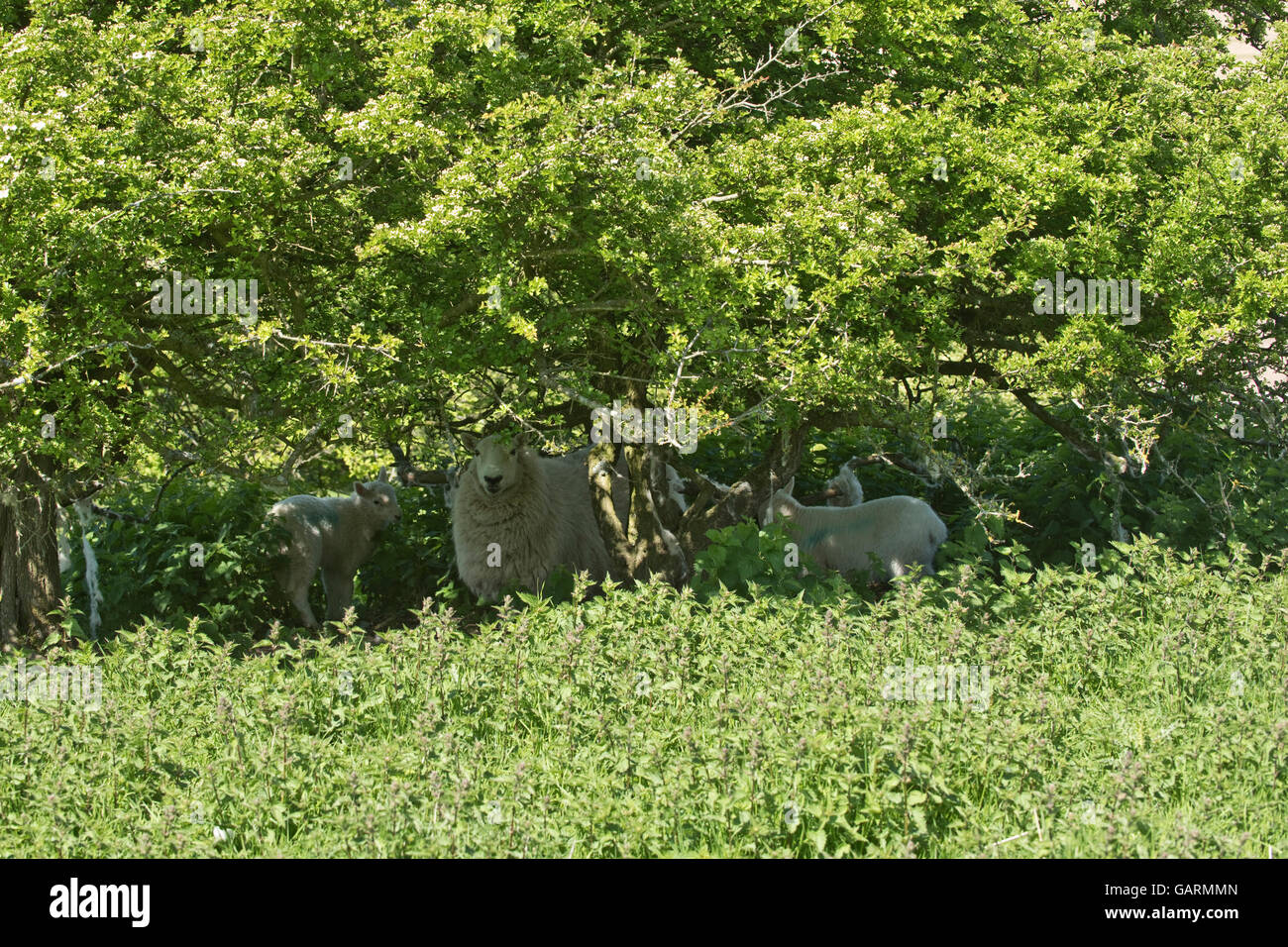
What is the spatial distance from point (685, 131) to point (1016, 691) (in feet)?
13.8

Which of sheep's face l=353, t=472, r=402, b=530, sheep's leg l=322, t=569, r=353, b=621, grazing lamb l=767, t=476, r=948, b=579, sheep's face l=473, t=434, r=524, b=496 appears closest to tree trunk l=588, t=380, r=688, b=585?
sheep's face l=473, t=434, r=524, b=496

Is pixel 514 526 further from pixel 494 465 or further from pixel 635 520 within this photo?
pixel 635 520

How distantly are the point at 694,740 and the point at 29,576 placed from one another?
20.2 feet

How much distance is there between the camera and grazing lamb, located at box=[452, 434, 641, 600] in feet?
33.8

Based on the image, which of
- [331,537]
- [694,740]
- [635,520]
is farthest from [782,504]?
[694,740]

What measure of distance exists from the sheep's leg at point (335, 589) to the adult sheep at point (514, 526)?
973mm

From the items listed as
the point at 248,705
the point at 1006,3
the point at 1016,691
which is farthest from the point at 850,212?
the point at 248,705

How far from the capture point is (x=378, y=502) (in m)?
11.0

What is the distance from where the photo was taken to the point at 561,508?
1086 cm

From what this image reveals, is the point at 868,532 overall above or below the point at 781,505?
below

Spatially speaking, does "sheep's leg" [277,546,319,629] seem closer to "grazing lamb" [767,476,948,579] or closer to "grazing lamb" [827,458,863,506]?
"grazing lamb" [767,476,948,579]

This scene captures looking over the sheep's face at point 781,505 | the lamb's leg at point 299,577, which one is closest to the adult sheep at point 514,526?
the lamb's leg at point 299,577

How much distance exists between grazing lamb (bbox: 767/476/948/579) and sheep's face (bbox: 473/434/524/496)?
6.97ft

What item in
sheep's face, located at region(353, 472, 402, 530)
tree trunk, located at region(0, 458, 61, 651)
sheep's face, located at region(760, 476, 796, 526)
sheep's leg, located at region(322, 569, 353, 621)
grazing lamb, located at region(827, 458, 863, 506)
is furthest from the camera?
grazing lamb, located at region(827, 458, 863, 506)
